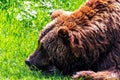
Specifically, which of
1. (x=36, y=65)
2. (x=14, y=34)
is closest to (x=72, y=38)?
(x=36, y=65)

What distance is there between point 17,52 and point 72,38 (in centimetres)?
140

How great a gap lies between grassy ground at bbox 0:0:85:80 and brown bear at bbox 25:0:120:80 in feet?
0.86

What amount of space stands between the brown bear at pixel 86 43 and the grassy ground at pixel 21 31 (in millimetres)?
262

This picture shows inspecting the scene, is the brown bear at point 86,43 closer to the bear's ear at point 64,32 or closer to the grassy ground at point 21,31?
the bear's ear at point 64,32

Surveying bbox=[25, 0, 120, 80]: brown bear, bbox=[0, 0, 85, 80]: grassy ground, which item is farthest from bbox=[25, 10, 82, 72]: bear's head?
bbox=[0, 0, 85, 80]: grassy ground

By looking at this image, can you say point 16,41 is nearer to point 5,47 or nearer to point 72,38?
point 5,47

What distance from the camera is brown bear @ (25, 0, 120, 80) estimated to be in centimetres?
754

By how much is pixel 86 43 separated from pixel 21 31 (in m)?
2.18

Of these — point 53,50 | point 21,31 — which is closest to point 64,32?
point 53,50

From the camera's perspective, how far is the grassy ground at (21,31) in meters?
7.77

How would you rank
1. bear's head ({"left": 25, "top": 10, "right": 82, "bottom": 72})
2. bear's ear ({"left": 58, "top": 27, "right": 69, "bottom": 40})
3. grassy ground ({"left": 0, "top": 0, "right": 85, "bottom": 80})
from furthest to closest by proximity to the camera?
grassy ground ({"left": 0, "top": 0, "right": 85, "bottom": 80})
bear's head ({"left": 25, "top": 10, "right": 82, "bottom": 72})
bear's ear ({"left": 58, "top": 27, "right": 69, "bottom": 40})

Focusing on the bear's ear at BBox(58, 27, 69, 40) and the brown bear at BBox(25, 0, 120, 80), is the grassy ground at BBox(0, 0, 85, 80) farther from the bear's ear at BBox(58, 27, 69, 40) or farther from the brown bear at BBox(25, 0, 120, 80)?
the bear's ear at BBox(58, 27, 69, 40)

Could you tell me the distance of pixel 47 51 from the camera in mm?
7777

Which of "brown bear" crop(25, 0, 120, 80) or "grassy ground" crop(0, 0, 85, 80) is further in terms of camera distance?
"grassy ground" crop(0, 0, 85, 80)
